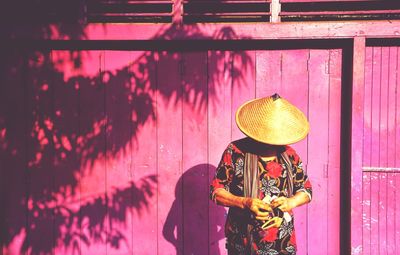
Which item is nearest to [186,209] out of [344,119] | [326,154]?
[326,154]

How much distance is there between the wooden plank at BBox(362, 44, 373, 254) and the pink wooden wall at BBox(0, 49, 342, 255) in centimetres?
11

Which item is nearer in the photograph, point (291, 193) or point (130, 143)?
point (291, 193)

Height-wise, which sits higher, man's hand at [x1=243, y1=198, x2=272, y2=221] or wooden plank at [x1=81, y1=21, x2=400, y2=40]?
wooden plank at [x1=81, y1=21, x2=400, y2=40]

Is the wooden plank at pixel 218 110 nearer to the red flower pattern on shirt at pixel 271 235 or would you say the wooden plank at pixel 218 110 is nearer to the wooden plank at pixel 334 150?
the wooden plank at pixel 334 150

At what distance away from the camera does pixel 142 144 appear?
444 centimetres

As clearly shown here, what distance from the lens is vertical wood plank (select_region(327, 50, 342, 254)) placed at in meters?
4.32

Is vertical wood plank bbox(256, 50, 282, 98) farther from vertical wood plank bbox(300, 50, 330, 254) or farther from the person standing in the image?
the person standing

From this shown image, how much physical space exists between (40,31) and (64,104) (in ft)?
2.75

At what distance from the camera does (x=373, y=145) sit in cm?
433

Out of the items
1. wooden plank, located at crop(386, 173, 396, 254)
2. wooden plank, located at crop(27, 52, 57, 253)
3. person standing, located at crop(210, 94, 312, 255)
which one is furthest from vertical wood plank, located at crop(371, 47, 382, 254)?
wooden plank, located at crop(27, 52, 57, 253)

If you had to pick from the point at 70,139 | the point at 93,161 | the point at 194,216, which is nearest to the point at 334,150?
the point at 194,216

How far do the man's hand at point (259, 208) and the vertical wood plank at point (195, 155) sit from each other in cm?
184

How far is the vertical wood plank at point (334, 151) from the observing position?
4.32m

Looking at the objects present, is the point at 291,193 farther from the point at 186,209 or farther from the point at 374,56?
the point at 374,56
